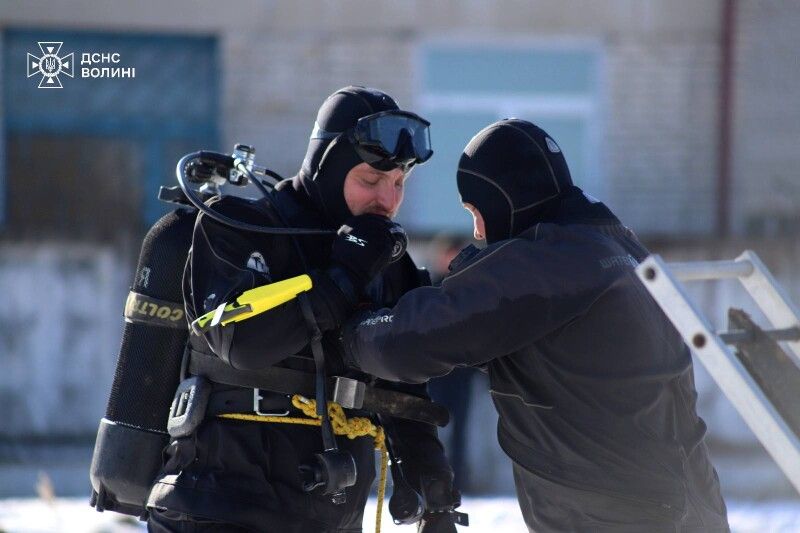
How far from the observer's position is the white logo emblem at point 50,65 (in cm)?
1089

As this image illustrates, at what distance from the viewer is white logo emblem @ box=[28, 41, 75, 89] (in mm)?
10891

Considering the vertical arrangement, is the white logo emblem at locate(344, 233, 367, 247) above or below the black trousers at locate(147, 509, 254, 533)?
above

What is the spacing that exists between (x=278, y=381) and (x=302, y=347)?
16cm

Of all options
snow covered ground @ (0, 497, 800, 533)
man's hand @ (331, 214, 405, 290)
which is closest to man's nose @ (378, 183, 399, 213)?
man's hand @ (331, 214, 405, 290)

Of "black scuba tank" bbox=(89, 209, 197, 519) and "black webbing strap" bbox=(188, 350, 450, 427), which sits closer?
"black webbing strap" bbox=(188, 350, 450, 427)

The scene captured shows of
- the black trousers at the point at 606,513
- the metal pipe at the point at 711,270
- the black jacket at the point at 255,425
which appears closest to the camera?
the metal pipe at the point at 711,270

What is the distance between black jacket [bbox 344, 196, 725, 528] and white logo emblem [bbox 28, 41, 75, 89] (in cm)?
810

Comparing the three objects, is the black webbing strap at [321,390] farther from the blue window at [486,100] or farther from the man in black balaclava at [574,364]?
the blue window at [486,100]

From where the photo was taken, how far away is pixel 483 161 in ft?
11.8

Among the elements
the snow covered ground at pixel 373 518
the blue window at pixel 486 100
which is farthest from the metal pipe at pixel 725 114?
the snow covered ground at pixel 373 518

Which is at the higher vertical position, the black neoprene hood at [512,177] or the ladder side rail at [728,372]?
the black neoprene hood at [512,177]

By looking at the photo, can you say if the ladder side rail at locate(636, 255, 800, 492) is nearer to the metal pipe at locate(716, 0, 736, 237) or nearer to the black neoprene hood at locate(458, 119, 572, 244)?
the black neoprene hood at locate(458, 119, 572, 244)

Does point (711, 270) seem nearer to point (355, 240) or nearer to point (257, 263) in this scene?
point (355, 240)

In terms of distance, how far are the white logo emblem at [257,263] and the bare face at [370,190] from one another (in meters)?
0.38
